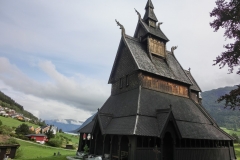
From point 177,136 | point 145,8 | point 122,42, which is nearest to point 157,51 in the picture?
point 122,42

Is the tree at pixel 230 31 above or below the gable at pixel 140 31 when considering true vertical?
below

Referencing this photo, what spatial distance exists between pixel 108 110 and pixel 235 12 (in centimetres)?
1688

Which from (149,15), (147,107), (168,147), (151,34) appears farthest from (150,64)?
(168,147)

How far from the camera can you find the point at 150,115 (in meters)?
18.4

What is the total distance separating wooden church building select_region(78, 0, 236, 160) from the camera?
55.3 ft

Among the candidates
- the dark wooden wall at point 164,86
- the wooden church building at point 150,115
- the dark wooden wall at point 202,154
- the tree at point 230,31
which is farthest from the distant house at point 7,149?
the tree at point 230,31

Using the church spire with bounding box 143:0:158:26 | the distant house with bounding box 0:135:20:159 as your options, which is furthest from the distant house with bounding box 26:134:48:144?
the church spire with bounding box 143:0:158:26

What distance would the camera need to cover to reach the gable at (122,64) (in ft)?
78.3

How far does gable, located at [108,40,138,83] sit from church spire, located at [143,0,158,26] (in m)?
5.92

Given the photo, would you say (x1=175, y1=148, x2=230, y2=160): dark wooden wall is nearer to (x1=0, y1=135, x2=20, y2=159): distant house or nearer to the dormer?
the dormer

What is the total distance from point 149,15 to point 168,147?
20.2 m

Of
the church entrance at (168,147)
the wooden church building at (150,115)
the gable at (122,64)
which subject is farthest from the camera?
the gable at (122,64)

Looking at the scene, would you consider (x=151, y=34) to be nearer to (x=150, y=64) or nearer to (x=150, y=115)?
(x=150, y=64)

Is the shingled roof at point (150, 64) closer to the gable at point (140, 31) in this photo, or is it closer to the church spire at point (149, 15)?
the gable at point (140, 31)
